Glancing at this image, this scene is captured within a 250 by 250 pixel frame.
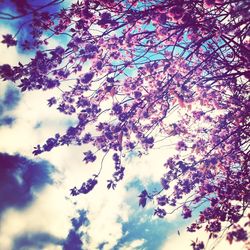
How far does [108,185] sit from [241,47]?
5106mm

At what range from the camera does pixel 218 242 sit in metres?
6.98

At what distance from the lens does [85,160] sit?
336 inches

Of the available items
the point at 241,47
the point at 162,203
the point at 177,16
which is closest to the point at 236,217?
the point at 162,203

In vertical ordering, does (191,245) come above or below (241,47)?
below

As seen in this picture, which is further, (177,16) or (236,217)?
(236,217)

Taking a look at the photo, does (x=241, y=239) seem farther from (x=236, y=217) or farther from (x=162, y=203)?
(x=162, y=203)

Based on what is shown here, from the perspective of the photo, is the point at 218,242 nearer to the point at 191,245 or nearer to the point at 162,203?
the point at 191,245

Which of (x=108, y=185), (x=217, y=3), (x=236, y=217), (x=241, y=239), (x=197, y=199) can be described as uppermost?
(x=217, y=3)

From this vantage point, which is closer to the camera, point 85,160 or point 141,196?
point 141,196

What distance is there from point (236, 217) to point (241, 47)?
455 centimetres

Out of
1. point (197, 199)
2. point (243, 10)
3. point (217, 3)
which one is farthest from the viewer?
point (197, 199)

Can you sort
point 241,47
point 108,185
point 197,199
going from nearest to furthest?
point 241,47 < point 108,185 < point 197,199

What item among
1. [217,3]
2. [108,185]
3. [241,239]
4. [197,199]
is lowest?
[241,239]

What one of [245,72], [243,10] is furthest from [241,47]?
[243,10]
